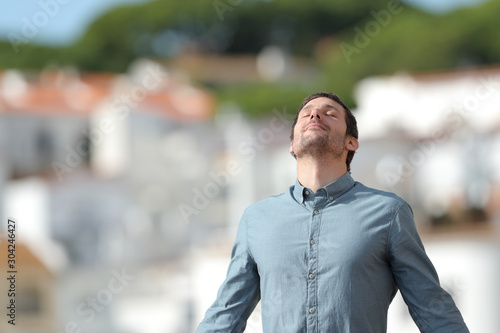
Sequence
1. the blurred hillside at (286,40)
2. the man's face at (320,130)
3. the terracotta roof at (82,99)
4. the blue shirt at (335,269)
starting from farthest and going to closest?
the blurred hillside at (286,40) → the terracotta roof at (82,99) → the man's face at (320,130) → the blue shirt at (335,269)

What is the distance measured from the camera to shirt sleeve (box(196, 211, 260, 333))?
2396 millimetres

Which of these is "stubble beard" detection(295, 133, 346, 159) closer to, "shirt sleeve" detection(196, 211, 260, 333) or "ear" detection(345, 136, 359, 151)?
"ear" detection(345, 136, 359, 151)

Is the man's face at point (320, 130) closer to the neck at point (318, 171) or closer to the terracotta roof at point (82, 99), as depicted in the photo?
the neck at point (318, 171)

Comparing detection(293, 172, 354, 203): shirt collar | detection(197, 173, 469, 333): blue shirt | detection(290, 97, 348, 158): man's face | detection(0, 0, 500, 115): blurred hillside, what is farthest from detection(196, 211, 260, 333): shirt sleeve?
detection(0, 0, 500, 115): blurred hillside

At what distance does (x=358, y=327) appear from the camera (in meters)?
2.24

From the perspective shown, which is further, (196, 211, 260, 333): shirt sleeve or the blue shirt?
(196, 211, 260, 333): shirt sleeve

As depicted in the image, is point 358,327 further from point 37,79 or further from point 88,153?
point 37,79

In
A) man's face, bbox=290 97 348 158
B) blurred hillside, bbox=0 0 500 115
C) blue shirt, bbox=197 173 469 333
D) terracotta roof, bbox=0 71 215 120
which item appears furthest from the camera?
blurred hillside, bbox=0 0 500 115

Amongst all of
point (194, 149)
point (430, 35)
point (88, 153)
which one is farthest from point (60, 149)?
point (430, 35)

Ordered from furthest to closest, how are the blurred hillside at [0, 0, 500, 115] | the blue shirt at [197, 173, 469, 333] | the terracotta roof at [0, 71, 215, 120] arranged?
the blurred hillside at [0, 0, 500, 115] → the terracotta roof at [0, 71, 215, 120] → the blue shirt at [197, 173, 469, 333]

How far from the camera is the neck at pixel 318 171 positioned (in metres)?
2.39

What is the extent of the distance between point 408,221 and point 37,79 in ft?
152

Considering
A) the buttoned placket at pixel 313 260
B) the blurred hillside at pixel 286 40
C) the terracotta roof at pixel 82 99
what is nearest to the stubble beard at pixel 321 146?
the buttoned placket at pixel 313 260

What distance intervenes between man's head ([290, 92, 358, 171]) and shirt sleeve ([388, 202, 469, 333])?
0.90 ft
